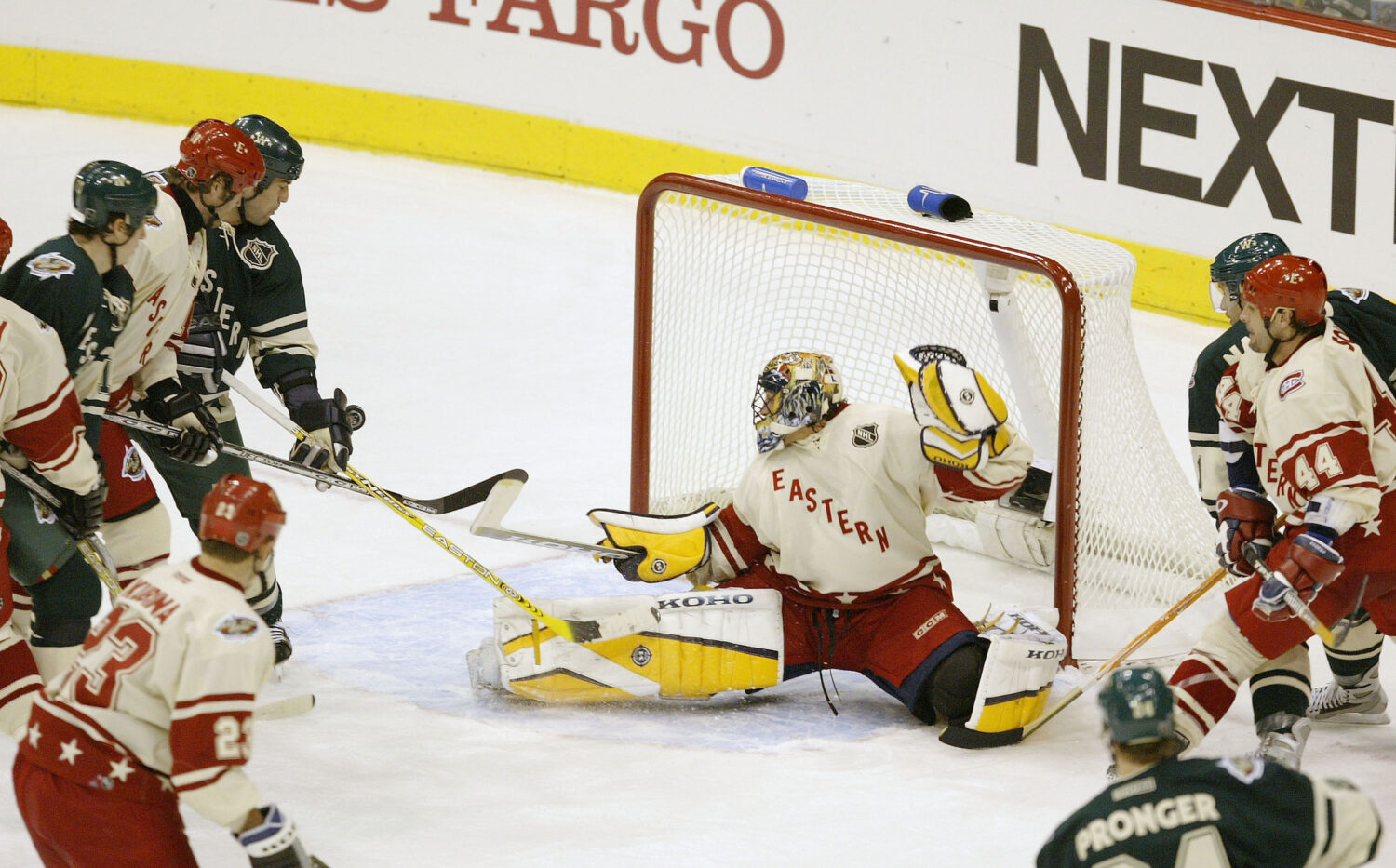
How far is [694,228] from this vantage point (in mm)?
4645

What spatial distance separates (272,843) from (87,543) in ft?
4.22

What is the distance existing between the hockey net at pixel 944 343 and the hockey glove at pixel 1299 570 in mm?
721

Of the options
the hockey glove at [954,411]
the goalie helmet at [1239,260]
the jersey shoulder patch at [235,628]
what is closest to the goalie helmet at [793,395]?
the hockey glove at [954,411]

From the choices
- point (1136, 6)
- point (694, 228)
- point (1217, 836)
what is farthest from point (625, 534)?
point (1136, 6)

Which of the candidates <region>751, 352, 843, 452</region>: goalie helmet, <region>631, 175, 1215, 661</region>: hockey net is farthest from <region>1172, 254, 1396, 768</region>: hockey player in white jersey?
<region>751, 352, 843, 452</region>: goalie helmet

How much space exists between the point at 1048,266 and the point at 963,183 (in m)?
2.89

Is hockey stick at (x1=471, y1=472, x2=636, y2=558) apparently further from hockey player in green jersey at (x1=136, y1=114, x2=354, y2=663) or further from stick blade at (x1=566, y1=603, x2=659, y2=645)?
hockey player in green jersey at (x1=136, y1=114, x2=354, y2=663)

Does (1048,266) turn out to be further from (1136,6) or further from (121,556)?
(1136,6)

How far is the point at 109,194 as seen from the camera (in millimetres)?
3115

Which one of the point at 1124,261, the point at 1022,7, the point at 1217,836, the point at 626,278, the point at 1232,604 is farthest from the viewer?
the point at 626,278

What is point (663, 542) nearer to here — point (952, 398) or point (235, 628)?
point (952, 398)

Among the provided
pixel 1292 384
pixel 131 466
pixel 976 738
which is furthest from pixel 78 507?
pixel 1292 384

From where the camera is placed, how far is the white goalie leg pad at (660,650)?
357 cm

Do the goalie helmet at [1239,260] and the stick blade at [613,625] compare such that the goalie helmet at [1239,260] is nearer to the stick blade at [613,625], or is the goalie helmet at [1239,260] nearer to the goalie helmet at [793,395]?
the goalie helmet at [793,395]
